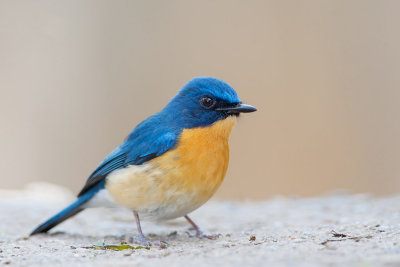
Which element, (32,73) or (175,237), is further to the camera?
(32,73)

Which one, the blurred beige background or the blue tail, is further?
the blurred beige background

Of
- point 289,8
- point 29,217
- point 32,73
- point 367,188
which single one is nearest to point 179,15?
point 289,8

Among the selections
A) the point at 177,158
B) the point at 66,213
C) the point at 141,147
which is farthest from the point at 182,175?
the point at 66,213

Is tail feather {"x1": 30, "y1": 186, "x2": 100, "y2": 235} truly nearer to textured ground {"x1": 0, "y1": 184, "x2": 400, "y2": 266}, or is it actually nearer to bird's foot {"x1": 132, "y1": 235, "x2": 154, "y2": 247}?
textured ground {"x1": 0, "y1": 184, "x2": 400, "y2": 266}

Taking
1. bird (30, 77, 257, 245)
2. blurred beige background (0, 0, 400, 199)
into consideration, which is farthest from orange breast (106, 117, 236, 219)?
blurred beige background (0, 0, 400, 199)

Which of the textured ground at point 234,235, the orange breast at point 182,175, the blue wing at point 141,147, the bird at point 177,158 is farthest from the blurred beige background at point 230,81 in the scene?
the orange breast at point 182,175

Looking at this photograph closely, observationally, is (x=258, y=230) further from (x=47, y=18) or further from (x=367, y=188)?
(x=47, y=18)

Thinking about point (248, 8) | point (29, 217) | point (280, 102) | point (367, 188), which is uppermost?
point (248, 8)
